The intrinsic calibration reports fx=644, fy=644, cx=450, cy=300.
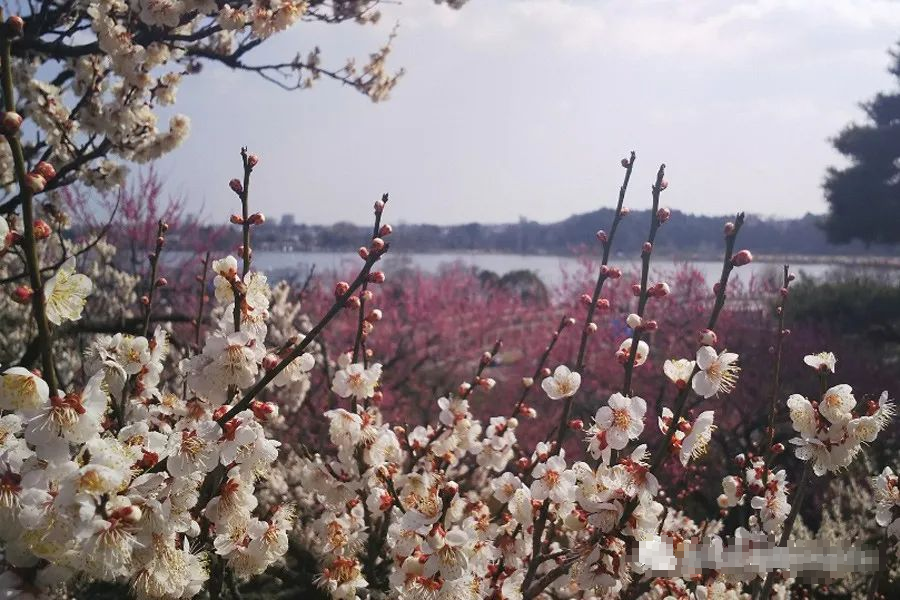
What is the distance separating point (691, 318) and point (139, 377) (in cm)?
881

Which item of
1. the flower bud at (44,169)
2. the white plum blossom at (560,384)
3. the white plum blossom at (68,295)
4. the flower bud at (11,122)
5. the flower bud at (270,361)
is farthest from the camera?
the white plum blossom at (560,384)

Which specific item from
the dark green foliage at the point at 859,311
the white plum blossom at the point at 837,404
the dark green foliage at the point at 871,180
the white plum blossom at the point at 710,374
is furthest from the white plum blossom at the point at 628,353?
the dark green foliage at the point at 871,180

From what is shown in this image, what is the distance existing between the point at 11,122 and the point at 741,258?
4.97 feet

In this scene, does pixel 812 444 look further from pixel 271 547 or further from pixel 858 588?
pixel 858 588

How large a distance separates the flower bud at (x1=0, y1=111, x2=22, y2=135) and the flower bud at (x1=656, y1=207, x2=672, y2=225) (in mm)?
1428

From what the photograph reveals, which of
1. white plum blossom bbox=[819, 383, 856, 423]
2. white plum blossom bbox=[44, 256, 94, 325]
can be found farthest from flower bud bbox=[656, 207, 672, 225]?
white plum blossom bbox=[44, 256, 94, 325]

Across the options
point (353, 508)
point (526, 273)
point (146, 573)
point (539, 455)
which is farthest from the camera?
point (526, 273)

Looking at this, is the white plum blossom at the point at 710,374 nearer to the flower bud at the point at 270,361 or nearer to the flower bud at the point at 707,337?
the flower bud at the point at 707,337

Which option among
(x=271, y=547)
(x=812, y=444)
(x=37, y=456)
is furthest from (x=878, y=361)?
(x=37, y=456)

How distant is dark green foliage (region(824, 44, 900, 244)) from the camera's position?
14727 millimetres

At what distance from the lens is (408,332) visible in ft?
38.7

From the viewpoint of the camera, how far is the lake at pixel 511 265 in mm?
11113

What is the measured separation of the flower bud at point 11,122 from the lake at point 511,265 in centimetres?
589

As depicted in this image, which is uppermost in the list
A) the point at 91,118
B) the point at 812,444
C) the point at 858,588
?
the point at 91,118
